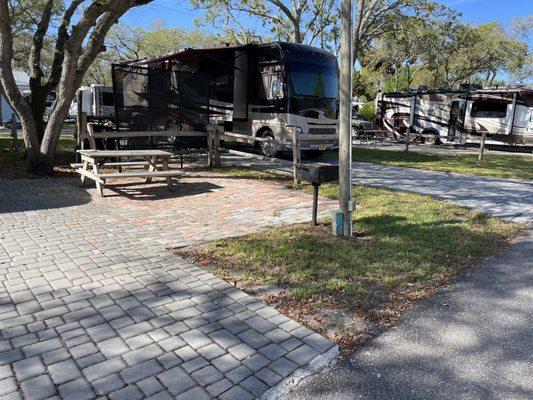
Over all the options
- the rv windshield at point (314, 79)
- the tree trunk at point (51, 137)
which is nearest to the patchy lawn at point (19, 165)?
the tree trunk at point (51, 137)

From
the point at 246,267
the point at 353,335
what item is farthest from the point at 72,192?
the point at 353,335

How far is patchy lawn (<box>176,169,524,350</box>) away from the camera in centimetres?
369

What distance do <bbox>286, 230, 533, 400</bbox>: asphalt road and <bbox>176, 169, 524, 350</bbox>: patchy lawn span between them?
0.65ft

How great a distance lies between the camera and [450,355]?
10.2ft

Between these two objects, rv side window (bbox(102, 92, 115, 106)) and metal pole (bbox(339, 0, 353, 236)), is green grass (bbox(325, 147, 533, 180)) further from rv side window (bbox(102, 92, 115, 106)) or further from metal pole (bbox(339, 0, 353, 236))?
rv side window (bbox(102, 92, 115, 106))

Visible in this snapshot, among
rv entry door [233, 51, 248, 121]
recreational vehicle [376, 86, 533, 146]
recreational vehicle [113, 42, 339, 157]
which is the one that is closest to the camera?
recreational vehicle [113, 42, 339, 157]

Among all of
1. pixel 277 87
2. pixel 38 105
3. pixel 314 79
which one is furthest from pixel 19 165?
pixel 314 79

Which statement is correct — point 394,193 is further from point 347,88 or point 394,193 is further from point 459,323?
point 459,323

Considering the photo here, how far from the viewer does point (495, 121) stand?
2098 centimetres

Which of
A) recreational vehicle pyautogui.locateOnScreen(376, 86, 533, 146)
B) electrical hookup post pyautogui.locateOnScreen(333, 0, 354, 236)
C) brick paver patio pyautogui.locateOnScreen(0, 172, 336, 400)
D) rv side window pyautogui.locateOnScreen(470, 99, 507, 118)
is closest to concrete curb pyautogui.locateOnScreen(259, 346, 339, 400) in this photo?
brick paver patio pyautogui.locateOnScreen(0, 172, 336, 400)

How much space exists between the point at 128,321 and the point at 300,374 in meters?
1.39

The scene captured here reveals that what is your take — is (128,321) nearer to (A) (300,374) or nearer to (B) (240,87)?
(A) (300,374)

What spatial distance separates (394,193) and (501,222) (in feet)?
7.43

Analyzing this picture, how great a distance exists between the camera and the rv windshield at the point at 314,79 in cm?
1309
